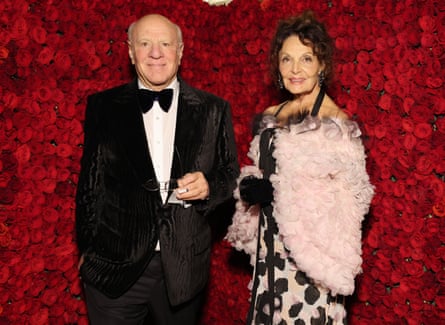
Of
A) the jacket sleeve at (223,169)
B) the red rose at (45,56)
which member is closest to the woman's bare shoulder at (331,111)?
the jacket sleeve at (223,169)

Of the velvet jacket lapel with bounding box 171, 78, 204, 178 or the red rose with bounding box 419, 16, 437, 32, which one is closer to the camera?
the velvet jacket lapel with bounding box 171, 78, 204, 178

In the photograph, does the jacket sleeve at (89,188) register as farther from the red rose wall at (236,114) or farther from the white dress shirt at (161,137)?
the red rose wall at (236,114)

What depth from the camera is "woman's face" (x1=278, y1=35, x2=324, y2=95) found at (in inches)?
76.1

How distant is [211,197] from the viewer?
6.70 feet

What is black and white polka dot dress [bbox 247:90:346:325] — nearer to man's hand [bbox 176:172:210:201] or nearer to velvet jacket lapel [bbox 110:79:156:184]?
man's hand [bbox 176:172:210:201]

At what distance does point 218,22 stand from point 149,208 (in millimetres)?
1516

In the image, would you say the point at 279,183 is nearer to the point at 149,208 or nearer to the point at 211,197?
the point at 211,197

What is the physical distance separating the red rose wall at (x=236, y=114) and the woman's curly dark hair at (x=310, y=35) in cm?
26

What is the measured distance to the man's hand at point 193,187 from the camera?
1.92 m

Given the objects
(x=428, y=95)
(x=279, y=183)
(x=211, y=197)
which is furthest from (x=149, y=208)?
(x=428, y=95)

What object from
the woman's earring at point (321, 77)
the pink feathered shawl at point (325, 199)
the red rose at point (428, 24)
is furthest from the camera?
the red rose at point (428, 24)

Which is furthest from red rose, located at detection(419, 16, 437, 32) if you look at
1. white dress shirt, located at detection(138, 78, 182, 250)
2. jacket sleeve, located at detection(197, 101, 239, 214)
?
white dress shirt, located at detection(138, 78, 182, 250)

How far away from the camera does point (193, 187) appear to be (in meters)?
1.94

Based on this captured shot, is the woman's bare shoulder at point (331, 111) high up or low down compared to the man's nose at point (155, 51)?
down
